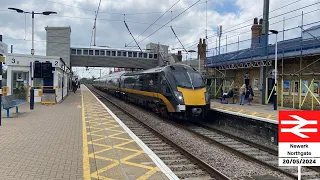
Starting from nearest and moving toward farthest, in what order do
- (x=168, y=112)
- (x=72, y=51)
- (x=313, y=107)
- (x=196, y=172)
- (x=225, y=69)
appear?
1. (x=196, y=172)
2. (x=168, y=112)
3. (x=313, y=107)
4. (x=225, y=69)
5. (x=72, y=51)

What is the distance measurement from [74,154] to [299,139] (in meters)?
5.04

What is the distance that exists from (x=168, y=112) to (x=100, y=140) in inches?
244

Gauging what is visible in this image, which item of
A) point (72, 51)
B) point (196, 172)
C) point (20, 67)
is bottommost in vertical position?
point (196, 172)

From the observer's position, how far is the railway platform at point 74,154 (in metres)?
5.72

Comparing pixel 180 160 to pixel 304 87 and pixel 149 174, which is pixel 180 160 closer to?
pixel 149 174

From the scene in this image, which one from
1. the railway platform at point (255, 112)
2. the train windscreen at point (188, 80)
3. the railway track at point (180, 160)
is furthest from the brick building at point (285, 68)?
the railway track at point (180, 160)

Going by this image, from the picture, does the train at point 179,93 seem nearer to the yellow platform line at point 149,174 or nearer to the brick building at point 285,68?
the brick building at point 285,68

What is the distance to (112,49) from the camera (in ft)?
174

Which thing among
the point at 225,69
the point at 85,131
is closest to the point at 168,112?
the point at 85,131

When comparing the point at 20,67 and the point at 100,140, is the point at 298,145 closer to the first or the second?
the point at 100,140

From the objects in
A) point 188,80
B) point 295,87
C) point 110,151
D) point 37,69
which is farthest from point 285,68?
point 37,69

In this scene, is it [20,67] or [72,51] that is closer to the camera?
[20,67]

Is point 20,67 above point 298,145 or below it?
above

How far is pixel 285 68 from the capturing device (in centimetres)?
1980
